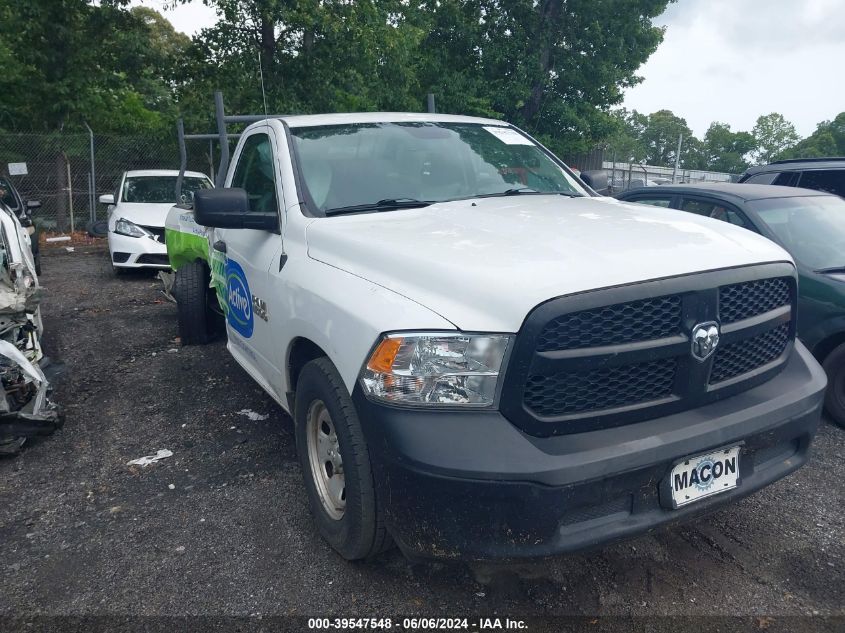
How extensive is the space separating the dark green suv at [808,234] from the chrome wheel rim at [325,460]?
3429mm

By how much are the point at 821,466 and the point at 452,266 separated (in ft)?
9.37

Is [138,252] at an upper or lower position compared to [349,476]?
upper

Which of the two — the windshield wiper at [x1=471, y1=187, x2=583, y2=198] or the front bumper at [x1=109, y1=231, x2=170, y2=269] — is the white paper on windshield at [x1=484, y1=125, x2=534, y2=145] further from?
the front bumper at [x1=109, y1=231, x2=170, y2=269]

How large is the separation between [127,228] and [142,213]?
0.39 metres

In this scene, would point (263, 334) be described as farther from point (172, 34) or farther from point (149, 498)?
point (172, 34)

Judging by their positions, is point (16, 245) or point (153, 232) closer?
point (16, 245)

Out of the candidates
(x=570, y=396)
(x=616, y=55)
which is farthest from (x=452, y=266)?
(x=616, y=55)

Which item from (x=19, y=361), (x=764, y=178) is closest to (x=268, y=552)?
(x=19, y=361)

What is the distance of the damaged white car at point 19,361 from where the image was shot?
12.6 ft

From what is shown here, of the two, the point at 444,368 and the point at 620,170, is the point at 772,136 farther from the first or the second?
the point at 444,368

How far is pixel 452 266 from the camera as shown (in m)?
2.40

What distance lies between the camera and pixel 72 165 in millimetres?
15039

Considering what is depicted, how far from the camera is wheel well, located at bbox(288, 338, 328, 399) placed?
9.82 feet

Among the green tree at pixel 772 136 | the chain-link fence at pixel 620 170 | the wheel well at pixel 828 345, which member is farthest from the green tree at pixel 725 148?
the wheel well at pixel 828 345
